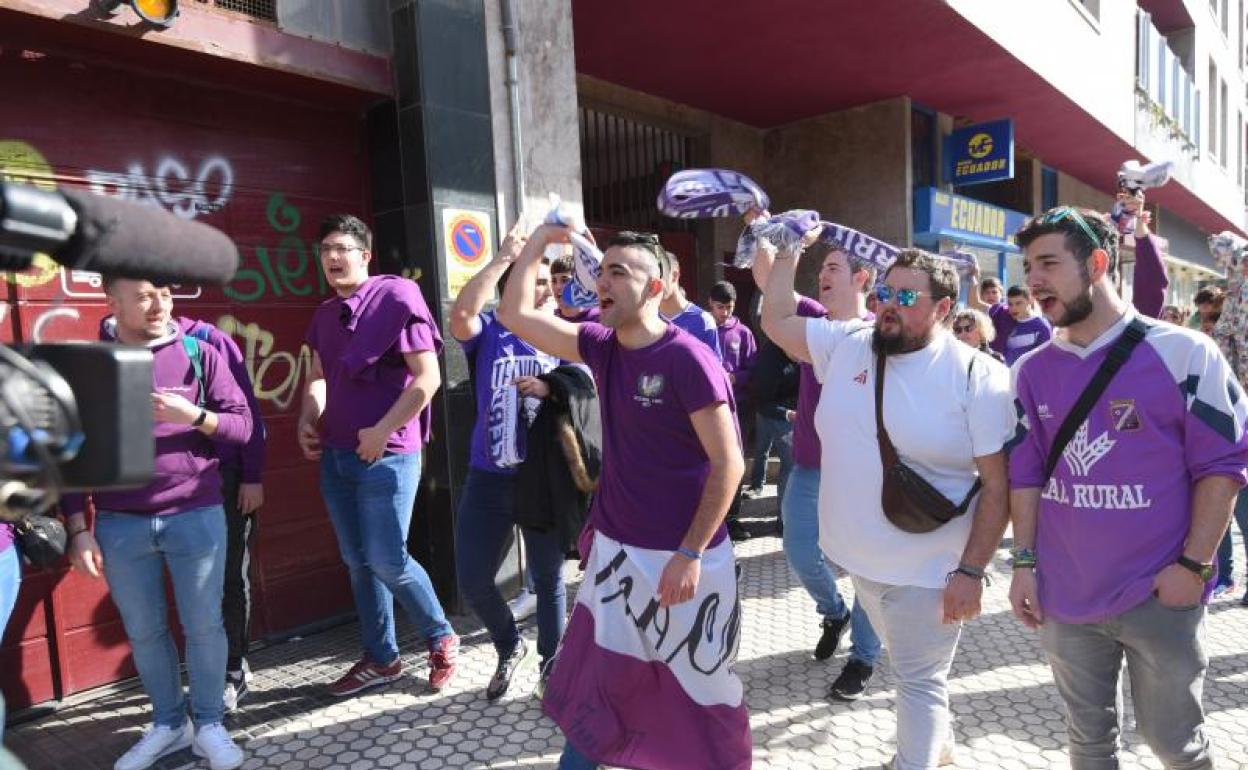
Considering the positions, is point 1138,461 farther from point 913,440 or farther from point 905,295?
point 905,295

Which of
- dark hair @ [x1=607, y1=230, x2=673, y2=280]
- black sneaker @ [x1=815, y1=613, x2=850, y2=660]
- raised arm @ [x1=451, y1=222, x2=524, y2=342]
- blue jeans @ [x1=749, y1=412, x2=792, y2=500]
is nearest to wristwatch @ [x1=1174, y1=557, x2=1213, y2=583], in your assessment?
dark hair @ [x1=607, y1=230, x2=673, y2=280]

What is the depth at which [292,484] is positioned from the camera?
4188mm

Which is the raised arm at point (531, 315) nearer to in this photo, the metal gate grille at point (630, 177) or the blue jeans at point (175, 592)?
the blue jeans at point (175, 592)

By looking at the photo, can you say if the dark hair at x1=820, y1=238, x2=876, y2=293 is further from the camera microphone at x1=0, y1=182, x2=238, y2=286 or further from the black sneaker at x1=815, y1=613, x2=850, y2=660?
the camera microphone at x1=0, y1=182, x2=238, y2=286

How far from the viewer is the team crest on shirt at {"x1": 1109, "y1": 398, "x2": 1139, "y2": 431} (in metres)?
2.04

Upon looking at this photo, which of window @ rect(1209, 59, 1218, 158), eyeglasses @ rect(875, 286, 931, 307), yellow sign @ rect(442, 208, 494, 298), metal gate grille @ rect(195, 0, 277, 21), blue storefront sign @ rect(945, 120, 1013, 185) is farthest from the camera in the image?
window @ rect(1209, 59, 1218, 158)

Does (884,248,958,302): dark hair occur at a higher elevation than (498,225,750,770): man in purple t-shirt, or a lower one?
higher

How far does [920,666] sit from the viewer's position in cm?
235

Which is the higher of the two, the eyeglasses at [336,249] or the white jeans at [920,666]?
the eyeglasses at [336,249]

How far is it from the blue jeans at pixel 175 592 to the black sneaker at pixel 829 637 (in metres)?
2.53

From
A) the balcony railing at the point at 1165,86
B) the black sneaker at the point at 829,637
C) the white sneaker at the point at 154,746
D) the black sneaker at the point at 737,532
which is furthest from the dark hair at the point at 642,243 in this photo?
the balcony railing at the point at 1165,86

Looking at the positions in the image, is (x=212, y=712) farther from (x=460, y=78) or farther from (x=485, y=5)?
(x=485, y=5)

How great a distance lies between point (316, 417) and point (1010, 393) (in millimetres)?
2785

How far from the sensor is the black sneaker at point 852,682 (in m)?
3.32
